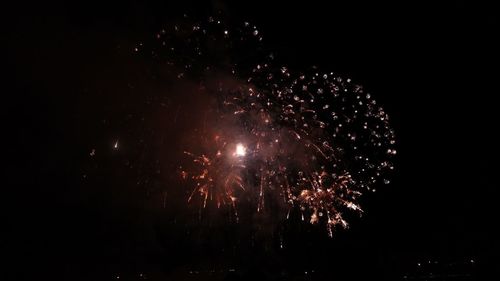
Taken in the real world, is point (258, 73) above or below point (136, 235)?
above

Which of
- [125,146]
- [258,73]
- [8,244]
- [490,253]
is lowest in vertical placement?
[8,244]

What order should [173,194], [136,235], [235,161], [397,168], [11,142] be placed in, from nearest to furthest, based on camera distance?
[11,142]
[235,161]
[173,194]
[136,235]
[397,168]

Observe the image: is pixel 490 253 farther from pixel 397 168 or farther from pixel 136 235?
pixel 136 235

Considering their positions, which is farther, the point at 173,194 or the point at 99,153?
the point at 173,194

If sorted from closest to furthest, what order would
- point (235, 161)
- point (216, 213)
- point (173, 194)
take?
point (235, 161) → point (173, 194) → point (216, 213)

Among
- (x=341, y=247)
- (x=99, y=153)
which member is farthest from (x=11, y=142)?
(x=341, y=247)

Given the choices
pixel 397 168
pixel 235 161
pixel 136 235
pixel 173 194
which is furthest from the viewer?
pixel 397 168

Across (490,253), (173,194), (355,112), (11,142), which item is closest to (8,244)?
(11,142)

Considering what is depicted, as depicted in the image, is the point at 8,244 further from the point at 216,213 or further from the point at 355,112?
the point at 355,112

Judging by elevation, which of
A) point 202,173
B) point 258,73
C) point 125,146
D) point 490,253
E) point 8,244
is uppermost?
point 258,73
